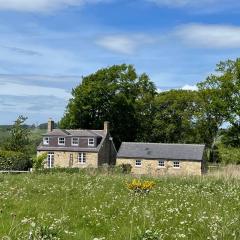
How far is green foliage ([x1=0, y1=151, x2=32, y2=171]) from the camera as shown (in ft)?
172

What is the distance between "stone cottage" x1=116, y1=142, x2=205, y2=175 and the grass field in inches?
2163

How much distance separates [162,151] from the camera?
74.1 m

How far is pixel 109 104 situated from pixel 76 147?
10.8 metres

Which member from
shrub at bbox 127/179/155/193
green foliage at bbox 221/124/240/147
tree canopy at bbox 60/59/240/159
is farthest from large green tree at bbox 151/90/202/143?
shrub at bbox 127/179/155/193

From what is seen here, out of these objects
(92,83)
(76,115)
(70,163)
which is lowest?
(70,163)

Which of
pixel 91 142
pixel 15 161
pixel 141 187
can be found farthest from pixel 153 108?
pixel 141 187

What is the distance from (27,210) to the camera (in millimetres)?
12102

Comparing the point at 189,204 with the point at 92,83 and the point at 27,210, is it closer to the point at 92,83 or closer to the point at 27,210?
the point at 27,210

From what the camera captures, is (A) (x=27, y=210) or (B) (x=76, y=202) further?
(B) (x=76, y=202)

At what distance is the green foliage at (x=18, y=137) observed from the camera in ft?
230

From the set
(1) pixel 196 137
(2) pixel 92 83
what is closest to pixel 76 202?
(2) pixel 92 83

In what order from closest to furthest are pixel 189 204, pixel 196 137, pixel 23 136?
pixel 189 204 < pixel 23 136 < pixel 196 137

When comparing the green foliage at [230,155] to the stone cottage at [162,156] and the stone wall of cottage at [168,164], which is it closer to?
the stone cottage at [162,156]

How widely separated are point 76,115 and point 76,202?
72.6 metres
